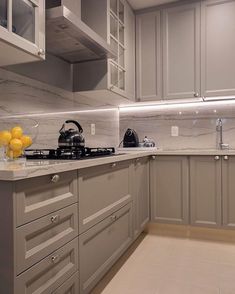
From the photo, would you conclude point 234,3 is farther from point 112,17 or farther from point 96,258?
point 96,258

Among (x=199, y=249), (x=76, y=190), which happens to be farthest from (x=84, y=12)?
(x=199, y=249)

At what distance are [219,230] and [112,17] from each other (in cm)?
221

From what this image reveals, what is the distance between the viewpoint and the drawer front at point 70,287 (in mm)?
1205

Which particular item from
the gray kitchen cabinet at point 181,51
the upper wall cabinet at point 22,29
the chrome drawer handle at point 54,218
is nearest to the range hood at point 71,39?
the upper wall cabinet at point 22,29

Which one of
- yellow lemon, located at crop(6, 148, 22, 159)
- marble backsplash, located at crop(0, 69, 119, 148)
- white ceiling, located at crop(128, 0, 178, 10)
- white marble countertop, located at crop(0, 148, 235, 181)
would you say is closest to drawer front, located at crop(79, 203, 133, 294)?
white marble countertop, located at crop(0, 148, 235, 181)

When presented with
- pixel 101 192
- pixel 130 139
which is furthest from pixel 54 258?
pixel 130 139

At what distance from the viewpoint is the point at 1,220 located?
968mm

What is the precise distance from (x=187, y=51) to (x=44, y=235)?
240 cm

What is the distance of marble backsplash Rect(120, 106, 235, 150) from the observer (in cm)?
292

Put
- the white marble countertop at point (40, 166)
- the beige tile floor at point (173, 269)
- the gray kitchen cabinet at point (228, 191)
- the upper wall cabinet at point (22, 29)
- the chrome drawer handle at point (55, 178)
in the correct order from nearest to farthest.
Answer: the white marble countertop at point (40, 166)
the chrome drawer handle at point (55, 178)
the upper wall cabinet at point (22, 29)
the beige tile floor at point (173, 269)
the gray kitchen cabinet at point (228, 191)

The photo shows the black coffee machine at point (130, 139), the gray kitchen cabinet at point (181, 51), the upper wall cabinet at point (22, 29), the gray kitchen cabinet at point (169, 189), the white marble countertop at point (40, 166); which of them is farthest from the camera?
the black coffee machine at point (130, 139)

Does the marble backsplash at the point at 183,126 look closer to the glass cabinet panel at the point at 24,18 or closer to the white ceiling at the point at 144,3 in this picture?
the white ceiling at the point at 144,3

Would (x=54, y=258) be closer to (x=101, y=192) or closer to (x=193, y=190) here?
(x=101, y=192)

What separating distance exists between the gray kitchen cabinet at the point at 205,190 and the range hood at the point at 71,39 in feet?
4.15
